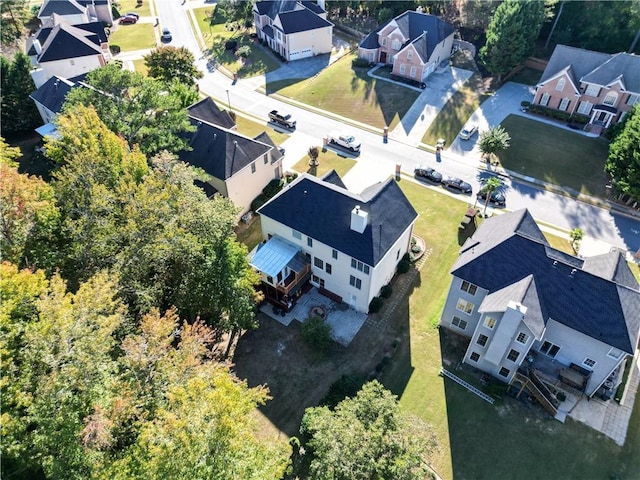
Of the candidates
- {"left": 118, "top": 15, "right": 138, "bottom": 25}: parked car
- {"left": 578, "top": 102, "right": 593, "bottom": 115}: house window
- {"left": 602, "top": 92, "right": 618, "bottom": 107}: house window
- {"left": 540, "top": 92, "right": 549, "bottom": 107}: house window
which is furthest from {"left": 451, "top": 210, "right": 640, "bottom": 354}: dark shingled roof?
{"left": 118, "top": 15, "right": 138, "bottom": 25}: parked car

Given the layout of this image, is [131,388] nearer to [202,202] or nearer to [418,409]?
[202,202]

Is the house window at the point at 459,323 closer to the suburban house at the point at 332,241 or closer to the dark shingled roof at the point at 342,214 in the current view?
the suburban house at the point at 332,241

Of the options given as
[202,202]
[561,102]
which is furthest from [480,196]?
[202,202]

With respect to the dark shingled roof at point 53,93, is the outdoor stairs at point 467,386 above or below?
below

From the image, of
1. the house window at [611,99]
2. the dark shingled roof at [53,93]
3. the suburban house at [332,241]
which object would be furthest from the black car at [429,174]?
the dark shingled roof at [53,93]

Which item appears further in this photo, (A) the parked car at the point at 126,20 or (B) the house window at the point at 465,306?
(A) the parked car at the point at 126,20

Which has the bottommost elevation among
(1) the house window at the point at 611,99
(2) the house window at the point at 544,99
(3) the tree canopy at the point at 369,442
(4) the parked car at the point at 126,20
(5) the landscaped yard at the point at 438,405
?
(5) the landscaped yard at the point at 438,405

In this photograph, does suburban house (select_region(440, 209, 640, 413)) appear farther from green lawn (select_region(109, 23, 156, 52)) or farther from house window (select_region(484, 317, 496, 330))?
green lawn (select_region(109, 23, 156, 52))

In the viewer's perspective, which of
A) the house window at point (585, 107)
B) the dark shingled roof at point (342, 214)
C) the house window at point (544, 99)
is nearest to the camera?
the dark shingled roof at point (342, 214)
